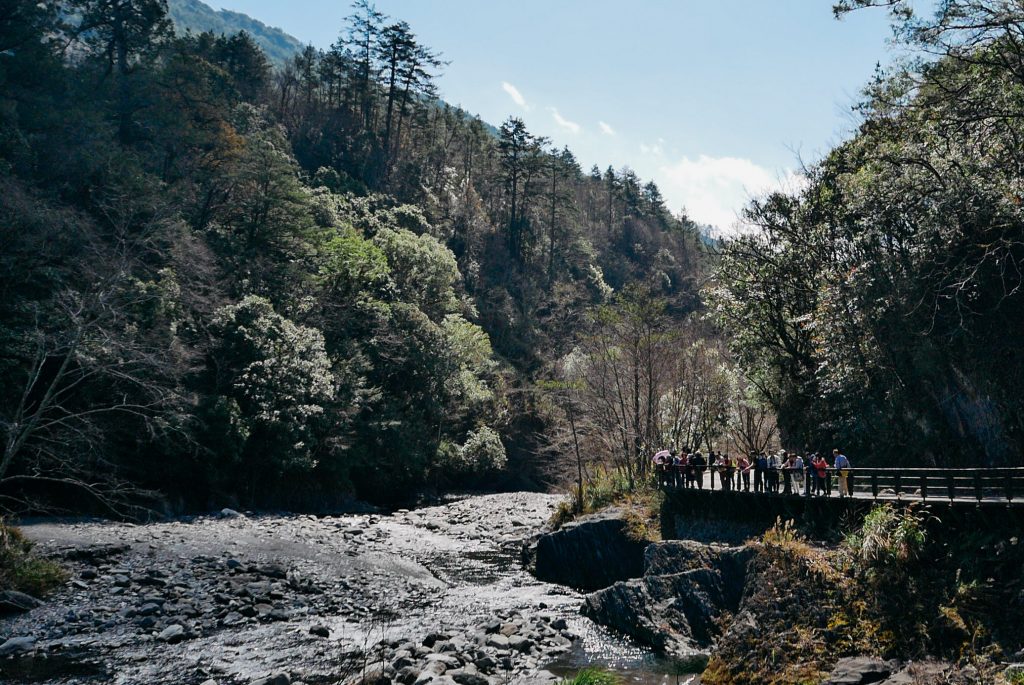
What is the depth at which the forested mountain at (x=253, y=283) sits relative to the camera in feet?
89.5

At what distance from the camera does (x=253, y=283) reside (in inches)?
1668

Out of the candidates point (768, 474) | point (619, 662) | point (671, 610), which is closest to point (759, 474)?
point (768, 474)

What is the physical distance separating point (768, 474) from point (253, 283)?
107ft

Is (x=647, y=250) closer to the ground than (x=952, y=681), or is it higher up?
higher up

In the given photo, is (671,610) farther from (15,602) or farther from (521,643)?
(15,602)

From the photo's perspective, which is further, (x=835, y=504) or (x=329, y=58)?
(x=329, y=58)

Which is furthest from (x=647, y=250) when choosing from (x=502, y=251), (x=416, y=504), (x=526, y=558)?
(x=526, y=558)

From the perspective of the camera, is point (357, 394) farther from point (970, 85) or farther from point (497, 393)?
point (970, 85)

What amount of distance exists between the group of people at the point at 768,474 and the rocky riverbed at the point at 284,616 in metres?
5.36

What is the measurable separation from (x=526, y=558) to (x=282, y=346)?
17707 millimetres

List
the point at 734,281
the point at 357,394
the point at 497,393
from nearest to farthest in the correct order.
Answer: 1. the point at 734,281
2. the point at 357,394
3. the point at 497,393

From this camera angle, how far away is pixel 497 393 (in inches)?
2180

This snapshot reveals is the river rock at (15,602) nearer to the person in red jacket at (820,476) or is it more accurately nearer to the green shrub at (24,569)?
the green shrub at (24,569)

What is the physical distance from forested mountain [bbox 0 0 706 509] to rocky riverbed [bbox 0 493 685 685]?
311cm
